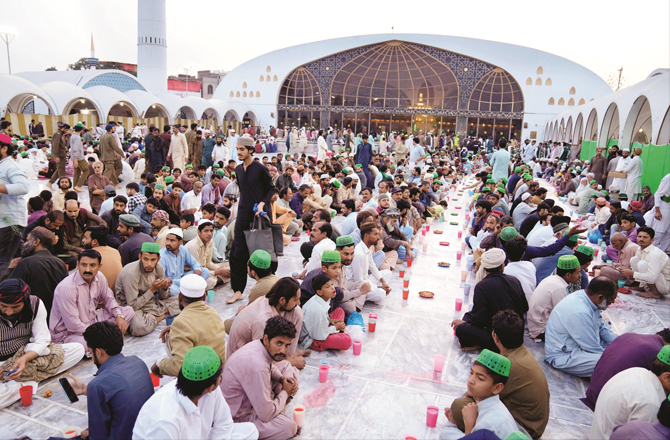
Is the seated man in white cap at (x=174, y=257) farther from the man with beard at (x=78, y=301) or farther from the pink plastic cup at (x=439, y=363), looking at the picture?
the pink plastic cup at (x=439, y=363)

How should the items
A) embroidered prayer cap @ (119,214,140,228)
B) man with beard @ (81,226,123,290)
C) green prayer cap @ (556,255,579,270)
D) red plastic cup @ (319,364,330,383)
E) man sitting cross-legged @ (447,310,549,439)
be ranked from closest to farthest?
1. man sitting cross-legged @ (447,310,549,439)
2. red plastic cup @ (319,364,330,383)
3. green prayer cap @ (556,255,579,270)
4. man with beard @ (81,226,123,290)
5. embroidered prayer cap @ (119,214,140,228)

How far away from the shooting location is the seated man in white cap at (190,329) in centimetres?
295

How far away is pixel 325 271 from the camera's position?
400cm

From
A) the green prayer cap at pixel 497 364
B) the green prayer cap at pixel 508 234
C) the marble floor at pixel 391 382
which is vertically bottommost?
the marble floor at pixel 391 382

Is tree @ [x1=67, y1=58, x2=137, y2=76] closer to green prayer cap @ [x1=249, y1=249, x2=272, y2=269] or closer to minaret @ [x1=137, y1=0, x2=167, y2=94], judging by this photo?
minaret @ [x1=137, y1=0, x2=167, y2=94]

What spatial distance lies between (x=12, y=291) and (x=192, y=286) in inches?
51.2

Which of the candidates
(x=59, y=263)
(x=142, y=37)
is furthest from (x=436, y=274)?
(x=142, y=37)

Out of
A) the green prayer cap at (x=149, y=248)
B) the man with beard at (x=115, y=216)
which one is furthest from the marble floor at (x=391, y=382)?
the man with beard at (x=115, y=216)

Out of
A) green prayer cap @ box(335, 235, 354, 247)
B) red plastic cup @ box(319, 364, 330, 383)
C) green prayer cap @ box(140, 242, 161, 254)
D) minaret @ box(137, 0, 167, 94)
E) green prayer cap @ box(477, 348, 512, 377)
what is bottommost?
red plastic cup @ box(319, 364, 330, 383)

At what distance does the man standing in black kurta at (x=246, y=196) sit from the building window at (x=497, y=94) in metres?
29.9

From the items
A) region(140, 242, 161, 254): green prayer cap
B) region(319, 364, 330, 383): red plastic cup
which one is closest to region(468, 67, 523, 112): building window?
region(140, 242, 161, 254): green prayer cap

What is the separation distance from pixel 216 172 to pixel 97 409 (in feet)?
22.7

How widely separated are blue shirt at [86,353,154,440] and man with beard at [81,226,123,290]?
2183 mm

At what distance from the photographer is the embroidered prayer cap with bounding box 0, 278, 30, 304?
10.1 ft
